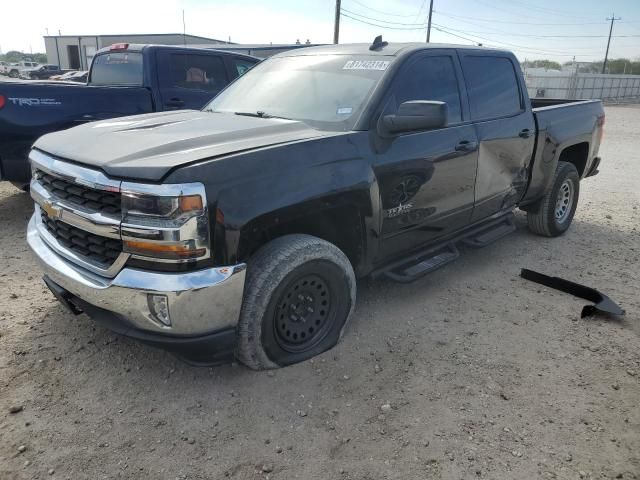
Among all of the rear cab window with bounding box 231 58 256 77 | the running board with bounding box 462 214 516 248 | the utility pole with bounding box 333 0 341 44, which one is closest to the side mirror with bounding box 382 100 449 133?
the running board with bounding box 462 214 516 248

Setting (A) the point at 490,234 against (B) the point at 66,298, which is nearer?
(B) the point at 66,298

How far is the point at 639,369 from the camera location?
3.13 meters

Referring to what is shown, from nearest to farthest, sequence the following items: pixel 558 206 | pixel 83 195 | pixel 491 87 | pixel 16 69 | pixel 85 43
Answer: pixel 83 195, pixel 491 87, pixel 558 206, pixel 85 43, pixel 16 69

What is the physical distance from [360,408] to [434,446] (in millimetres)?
444

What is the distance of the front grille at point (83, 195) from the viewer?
95.7 inches

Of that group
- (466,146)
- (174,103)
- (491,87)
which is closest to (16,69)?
(174,103)

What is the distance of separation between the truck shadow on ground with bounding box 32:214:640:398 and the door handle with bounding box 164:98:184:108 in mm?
3468

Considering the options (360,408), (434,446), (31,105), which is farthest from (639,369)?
(31,105)

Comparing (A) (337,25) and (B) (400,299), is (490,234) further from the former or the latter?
(A) (337,25)

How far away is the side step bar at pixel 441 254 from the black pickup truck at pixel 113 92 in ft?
12.7

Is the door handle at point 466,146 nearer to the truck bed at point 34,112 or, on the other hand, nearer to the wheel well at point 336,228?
the wheel well at point 336,228

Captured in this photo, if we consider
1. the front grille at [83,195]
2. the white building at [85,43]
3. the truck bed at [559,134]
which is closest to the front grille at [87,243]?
the front grille at [83,195]

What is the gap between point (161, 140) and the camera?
8.98ft

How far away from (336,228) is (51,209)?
167 cm
